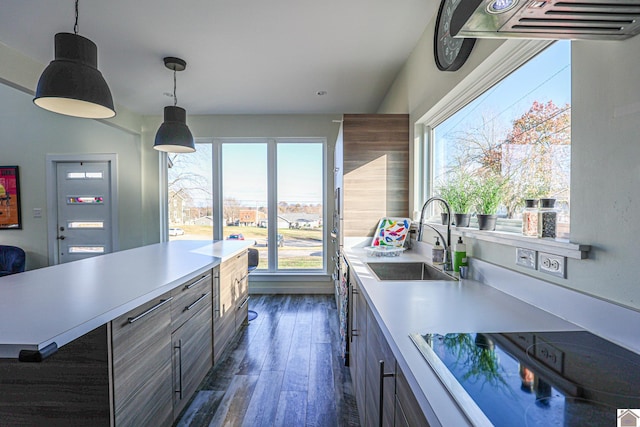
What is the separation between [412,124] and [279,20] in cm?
140

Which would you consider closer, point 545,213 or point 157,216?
point 545,213

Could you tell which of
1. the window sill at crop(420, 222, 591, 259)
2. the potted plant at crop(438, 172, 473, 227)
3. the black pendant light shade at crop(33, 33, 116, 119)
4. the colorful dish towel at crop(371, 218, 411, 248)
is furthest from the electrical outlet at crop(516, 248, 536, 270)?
the black pendant light shade at crop(33, 33, 116, 119)

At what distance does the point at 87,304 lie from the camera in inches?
44.3

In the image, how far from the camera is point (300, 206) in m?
4.37

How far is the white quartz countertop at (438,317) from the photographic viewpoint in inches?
23.6

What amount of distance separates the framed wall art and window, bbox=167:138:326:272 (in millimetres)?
2302

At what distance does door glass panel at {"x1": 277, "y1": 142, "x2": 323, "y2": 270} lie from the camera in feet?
14.2

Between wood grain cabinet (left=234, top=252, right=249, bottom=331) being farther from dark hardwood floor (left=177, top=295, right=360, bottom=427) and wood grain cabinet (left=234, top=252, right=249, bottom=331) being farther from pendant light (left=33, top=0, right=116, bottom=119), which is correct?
pendant light (left=33, top=0, right=116, bottom=119)

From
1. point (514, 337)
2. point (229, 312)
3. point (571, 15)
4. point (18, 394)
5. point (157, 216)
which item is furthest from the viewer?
point (157, 216)

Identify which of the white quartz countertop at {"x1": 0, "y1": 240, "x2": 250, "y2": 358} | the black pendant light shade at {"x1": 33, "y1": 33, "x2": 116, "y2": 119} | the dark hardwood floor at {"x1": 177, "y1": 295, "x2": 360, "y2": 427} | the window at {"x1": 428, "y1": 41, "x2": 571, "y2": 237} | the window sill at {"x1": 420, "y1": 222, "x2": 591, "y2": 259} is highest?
the black pendant light shade at {"x1": 33, "y1": 33, "x2": 116, "y2": 119}

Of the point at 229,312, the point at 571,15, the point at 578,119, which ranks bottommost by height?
the point at 229,312

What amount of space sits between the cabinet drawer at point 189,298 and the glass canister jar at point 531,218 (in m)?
1.79

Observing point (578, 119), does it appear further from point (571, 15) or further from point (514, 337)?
point (514, 337)

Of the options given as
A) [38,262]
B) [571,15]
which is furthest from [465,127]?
[38,262]
